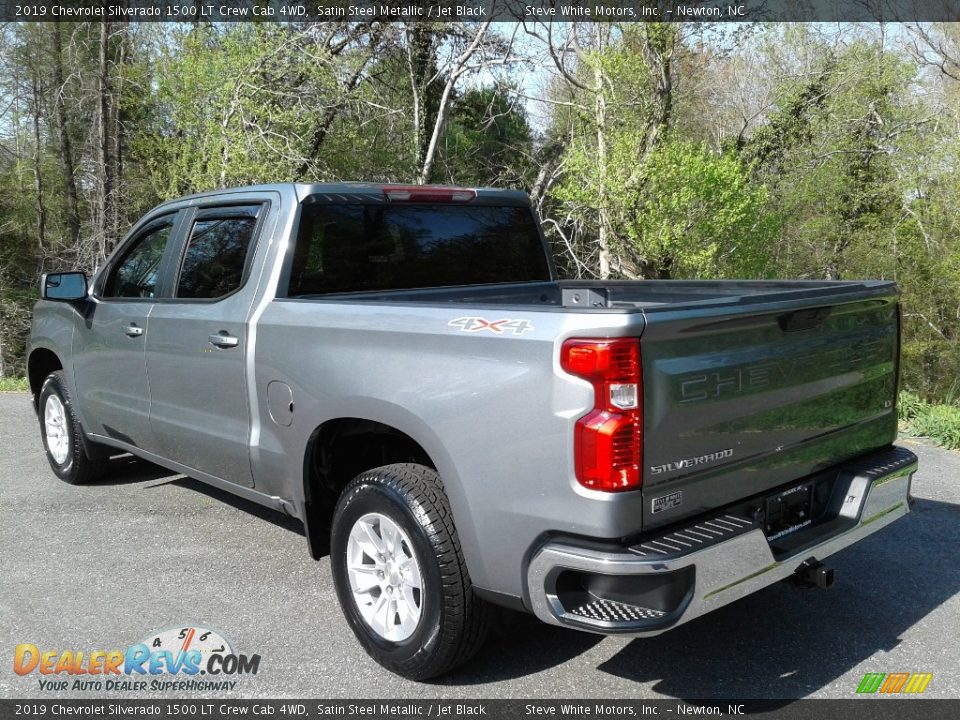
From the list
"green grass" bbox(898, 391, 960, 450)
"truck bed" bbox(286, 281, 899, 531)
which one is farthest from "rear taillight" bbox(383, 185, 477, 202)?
"green grass" bbox(898, 391, 960, 450)

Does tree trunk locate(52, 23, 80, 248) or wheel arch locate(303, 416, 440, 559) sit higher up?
tree trunk locate(52, 23, 80, 248)

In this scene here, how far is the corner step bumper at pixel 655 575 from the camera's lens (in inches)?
102

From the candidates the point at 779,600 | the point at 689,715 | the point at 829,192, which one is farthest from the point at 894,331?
the point at 829,192

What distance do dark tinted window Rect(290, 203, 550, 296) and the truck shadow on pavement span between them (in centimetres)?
182

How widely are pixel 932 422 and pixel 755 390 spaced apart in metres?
4.78

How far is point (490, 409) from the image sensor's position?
9.24 feet

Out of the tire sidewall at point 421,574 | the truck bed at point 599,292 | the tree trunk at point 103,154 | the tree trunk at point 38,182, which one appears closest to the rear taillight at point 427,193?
the truck bed at point 599,292

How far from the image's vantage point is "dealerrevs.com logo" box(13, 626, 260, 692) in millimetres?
3314

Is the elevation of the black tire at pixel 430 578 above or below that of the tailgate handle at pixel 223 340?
below

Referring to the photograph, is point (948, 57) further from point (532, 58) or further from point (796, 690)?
point (796, 690)

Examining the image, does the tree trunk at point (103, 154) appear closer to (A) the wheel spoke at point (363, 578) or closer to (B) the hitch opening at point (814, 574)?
(A) the wheel spoke at point (363, 578)

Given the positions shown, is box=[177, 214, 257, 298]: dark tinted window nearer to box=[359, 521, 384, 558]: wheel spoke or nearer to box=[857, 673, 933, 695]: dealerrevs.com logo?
box=[359, 521, 384, 558]: wheel spoke

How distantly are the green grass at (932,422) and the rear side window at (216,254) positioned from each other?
4.85 m

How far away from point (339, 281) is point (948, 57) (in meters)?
25.8
